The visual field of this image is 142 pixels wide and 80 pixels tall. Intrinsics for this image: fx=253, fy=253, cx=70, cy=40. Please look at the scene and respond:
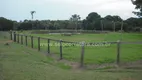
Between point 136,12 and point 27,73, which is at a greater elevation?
point 136,12

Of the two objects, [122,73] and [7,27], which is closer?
[122,73]

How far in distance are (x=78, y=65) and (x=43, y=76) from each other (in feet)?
8.20

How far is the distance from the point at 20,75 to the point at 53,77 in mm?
1128

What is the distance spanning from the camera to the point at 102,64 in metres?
10.3

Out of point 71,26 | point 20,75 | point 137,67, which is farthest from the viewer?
point 71,26

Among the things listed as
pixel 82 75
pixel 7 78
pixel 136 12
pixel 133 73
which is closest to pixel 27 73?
pixel 7 78

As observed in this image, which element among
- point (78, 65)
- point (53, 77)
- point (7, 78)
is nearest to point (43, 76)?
point (53, 77)

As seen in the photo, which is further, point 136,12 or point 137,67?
point 136,12

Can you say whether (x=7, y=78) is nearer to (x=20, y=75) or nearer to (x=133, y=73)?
(x=20, y=75)

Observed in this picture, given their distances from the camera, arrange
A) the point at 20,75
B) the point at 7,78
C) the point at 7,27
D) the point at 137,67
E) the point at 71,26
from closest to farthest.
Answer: the point at 7,78 < the point at 20,75 < the point at 137,67 < the point at 7,27 < the point at 71,26

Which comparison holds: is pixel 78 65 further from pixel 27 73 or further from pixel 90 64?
pixel 27 73

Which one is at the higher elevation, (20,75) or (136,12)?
(136,12)

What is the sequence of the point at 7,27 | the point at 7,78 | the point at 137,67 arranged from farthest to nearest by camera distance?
the point at 7,27
the point at 137,67
the point at 7,78

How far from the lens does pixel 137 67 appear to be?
9.76 m
